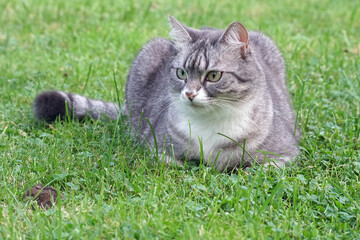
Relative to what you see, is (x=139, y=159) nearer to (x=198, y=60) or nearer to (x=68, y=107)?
(x=198, y=60)

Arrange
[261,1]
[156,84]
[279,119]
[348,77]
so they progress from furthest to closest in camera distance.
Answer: [261,1] → [348,77] → [156,84] → [279,119]

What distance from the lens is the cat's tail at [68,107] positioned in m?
4.31

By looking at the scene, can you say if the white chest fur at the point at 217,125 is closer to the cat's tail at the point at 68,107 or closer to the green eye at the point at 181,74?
the green eye at the point at 181,74

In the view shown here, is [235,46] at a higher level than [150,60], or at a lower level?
higher

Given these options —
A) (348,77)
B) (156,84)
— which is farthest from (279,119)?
(348,77)

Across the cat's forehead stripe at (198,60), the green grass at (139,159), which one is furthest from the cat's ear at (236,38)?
the green grass at (139,159)

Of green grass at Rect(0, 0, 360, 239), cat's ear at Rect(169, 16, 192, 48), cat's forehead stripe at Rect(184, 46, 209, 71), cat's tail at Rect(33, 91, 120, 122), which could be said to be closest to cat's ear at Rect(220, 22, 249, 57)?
cat's forehead stripe at Rect(184, 46, 209, 71)

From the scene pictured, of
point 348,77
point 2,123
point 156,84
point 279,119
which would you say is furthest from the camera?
point 348,77

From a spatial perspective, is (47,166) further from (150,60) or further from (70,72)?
(70,72)

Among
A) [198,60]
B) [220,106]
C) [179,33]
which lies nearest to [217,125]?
[220,106]

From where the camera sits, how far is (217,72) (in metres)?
3.46

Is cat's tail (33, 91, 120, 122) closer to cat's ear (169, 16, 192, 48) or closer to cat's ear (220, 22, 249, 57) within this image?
cat's ear (169, 16, 192, 48)

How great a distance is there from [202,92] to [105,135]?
3.90 feet

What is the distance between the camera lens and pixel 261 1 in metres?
8.40
